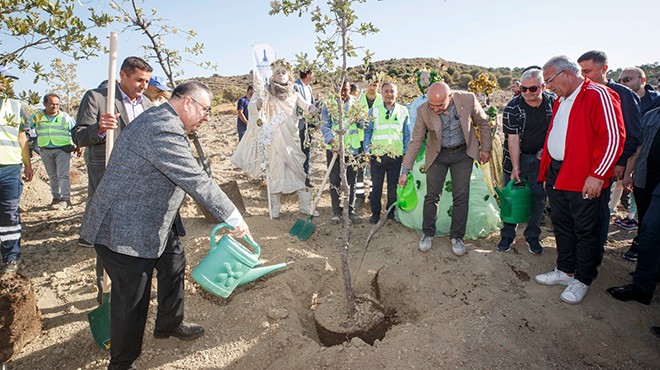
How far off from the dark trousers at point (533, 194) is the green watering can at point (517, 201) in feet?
0.16

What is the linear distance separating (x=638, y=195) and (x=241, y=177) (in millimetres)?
6061

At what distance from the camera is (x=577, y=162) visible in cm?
294

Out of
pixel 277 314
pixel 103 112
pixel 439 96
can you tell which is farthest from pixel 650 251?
pixel 103 112

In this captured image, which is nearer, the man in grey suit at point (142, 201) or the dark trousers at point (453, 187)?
the man in grey suit at point (142, 201)

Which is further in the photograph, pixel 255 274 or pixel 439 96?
pixel 439 96

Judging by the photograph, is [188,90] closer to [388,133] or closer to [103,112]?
[103,112]

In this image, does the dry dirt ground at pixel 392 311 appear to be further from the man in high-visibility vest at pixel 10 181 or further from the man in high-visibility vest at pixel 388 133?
the man in high-visibility vest at pixel 388 133

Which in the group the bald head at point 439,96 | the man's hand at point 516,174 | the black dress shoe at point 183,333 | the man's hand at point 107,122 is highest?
the bald head at point 439,96

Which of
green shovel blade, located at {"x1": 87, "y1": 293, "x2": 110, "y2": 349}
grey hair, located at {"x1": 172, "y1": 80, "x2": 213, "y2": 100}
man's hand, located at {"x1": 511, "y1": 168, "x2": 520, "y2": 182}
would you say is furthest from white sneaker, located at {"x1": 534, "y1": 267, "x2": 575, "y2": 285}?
green shovel blade, located at {"x1": 87, "y1": 293, "x2": 110, "y2": 349}

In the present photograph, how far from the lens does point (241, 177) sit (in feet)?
23.9

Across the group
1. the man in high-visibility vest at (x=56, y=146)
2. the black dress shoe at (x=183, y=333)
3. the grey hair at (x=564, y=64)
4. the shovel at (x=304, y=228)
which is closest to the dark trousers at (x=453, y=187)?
the grey hair at (x=564, y=64)

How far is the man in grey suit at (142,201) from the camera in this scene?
2096 millimetres

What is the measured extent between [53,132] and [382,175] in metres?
5.21

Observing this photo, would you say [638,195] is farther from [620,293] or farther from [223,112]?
[223,112]
